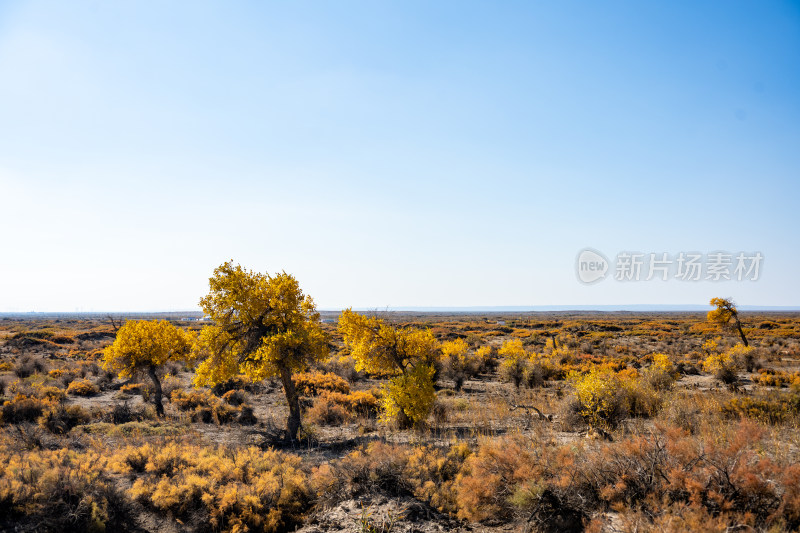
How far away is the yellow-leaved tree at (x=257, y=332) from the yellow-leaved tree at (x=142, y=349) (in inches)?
202

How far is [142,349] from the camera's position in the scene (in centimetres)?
1673

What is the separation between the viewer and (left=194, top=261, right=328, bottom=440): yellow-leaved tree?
1209 cm

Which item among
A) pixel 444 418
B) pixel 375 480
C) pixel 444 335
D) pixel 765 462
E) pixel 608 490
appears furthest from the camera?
pixel 444 335

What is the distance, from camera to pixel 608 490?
5.80 m

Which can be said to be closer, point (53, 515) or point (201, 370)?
point (53, 515)

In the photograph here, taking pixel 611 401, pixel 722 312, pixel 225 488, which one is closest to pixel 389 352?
pixel 225 488

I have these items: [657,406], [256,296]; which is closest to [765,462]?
[657,406]

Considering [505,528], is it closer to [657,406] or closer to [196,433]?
[657,406]

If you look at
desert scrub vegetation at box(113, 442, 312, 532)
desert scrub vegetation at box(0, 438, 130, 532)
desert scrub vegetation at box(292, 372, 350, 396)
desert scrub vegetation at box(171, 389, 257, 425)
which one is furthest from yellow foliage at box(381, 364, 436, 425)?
desert scrub vegetation at box(292, 372, 350, 396)

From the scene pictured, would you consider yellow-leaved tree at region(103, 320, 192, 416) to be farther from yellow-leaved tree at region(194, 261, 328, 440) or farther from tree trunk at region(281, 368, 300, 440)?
tree trunk at region(281, 368, 300, 440)

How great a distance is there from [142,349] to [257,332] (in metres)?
7.86

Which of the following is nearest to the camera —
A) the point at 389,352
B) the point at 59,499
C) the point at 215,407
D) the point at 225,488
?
the point at 59,499

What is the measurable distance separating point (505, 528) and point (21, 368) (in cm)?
2983

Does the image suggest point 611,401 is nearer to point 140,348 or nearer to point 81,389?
point 140,348
